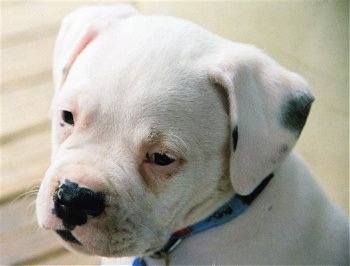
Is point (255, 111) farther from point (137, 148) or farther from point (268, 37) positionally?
point (268, 37)

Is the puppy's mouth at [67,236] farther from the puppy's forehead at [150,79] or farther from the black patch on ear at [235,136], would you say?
the black patch on ear at [235,136]

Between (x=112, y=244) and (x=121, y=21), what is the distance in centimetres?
52

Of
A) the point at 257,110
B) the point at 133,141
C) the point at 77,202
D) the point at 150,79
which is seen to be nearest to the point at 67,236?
the point at 77,202

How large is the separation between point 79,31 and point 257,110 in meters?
0.49

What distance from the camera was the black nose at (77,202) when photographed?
3.98 feet

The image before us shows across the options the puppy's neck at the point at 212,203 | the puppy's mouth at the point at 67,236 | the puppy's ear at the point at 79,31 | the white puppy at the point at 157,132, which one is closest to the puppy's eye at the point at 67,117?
the white puppy at the point at 157,132

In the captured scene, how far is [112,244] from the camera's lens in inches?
50.7

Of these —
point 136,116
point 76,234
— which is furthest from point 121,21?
point 76,234

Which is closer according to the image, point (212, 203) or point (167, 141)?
point (167, 141)

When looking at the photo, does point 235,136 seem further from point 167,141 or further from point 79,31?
point 79,31

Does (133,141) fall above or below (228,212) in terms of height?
above

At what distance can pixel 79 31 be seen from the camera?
1478 millimetres

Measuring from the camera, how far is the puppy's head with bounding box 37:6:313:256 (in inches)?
49.5

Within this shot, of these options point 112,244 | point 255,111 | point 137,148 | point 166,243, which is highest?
point 255,111
